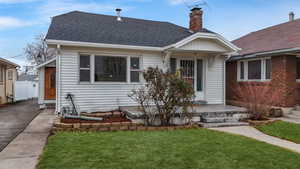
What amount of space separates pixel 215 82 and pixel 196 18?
11.5ft

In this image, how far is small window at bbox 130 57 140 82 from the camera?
32.0ft

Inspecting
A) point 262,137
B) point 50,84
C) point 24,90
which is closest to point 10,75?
point 24,90

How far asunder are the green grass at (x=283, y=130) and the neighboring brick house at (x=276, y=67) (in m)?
2.45

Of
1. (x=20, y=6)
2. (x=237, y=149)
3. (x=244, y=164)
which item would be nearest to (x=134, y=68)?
(x=237, y=149)

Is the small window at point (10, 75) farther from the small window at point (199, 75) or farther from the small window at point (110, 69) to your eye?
the small window at point (199, 75)

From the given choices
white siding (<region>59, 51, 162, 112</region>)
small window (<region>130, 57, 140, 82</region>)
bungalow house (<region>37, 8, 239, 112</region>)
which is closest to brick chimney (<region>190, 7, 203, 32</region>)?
bungalow house (<region>37, 8, 239, 112</region>)

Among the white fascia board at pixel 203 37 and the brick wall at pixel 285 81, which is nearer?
the white fascia board at pixel 203 37

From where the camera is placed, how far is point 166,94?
24.0 ft

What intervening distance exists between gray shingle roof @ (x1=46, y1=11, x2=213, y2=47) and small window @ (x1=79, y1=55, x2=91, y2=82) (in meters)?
0.71

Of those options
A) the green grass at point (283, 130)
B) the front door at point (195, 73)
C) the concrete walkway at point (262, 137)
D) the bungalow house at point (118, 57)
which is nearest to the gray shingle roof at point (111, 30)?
the bungalow house at point (118, 57)

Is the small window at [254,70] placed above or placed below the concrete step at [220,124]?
above

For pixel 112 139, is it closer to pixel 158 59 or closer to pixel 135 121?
pixel 135 121

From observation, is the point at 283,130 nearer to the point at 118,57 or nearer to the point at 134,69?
the point at 134,69

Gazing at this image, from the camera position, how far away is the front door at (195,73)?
1081cm
